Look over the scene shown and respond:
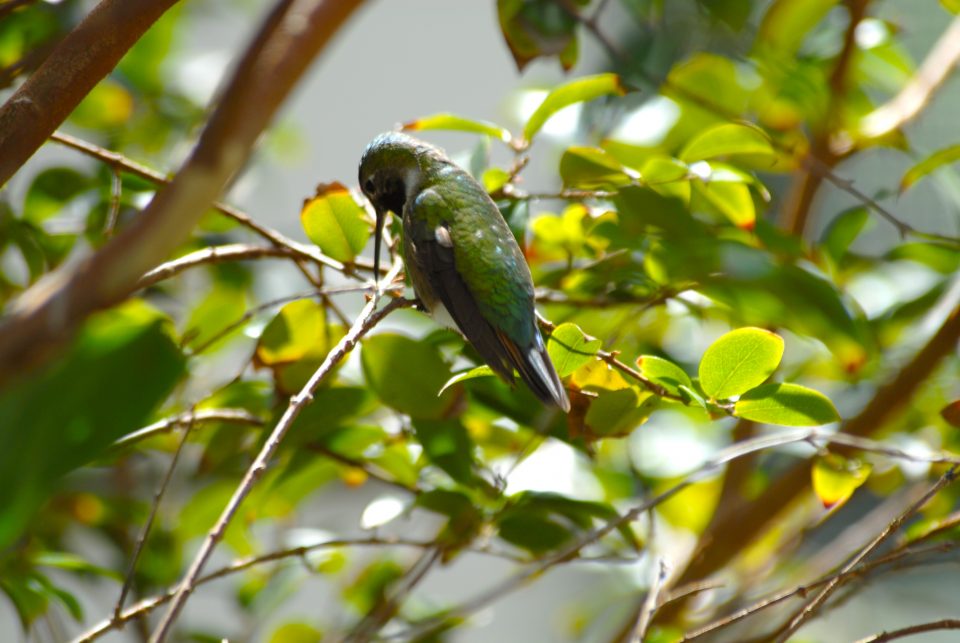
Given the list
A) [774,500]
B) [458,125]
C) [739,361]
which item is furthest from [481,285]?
[774,500]

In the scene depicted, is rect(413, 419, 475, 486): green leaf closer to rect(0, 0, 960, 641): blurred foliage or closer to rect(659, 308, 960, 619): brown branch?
rect(0, 0, 960, 641): blurred foliage

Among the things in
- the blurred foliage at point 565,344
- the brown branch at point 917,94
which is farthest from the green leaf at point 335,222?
the brown branch at point 917,94

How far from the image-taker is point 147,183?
3.90 ft

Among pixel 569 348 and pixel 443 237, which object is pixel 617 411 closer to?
pixel 569 348

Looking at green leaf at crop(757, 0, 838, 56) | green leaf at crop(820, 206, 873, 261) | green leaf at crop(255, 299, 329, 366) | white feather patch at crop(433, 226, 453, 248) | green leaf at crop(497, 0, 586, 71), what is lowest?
green leaf at crop(820, 206, 873, 261)

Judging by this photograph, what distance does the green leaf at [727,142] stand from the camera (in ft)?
3.62

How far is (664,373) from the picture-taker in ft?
2.94

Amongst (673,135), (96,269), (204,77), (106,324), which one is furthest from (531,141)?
(204,77)

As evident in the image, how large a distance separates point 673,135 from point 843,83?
29 centimetres

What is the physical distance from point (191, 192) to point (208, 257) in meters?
0.53

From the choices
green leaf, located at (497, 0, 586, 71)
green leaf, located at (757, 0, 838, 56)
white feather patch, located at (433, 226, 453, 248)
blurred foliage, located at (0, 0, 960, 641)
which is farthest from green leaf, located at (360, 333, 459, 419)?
green leaf, located at (757, 0, 838, 56)

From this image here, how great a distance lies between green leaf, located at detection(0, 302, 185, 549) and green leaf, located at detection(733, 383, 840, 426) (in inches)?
22.1

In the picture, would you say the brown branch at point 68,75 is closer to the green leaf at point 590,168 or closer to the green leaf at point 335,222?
the green leaf at point 335,222

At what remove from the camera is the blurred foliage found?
36.4 inches
